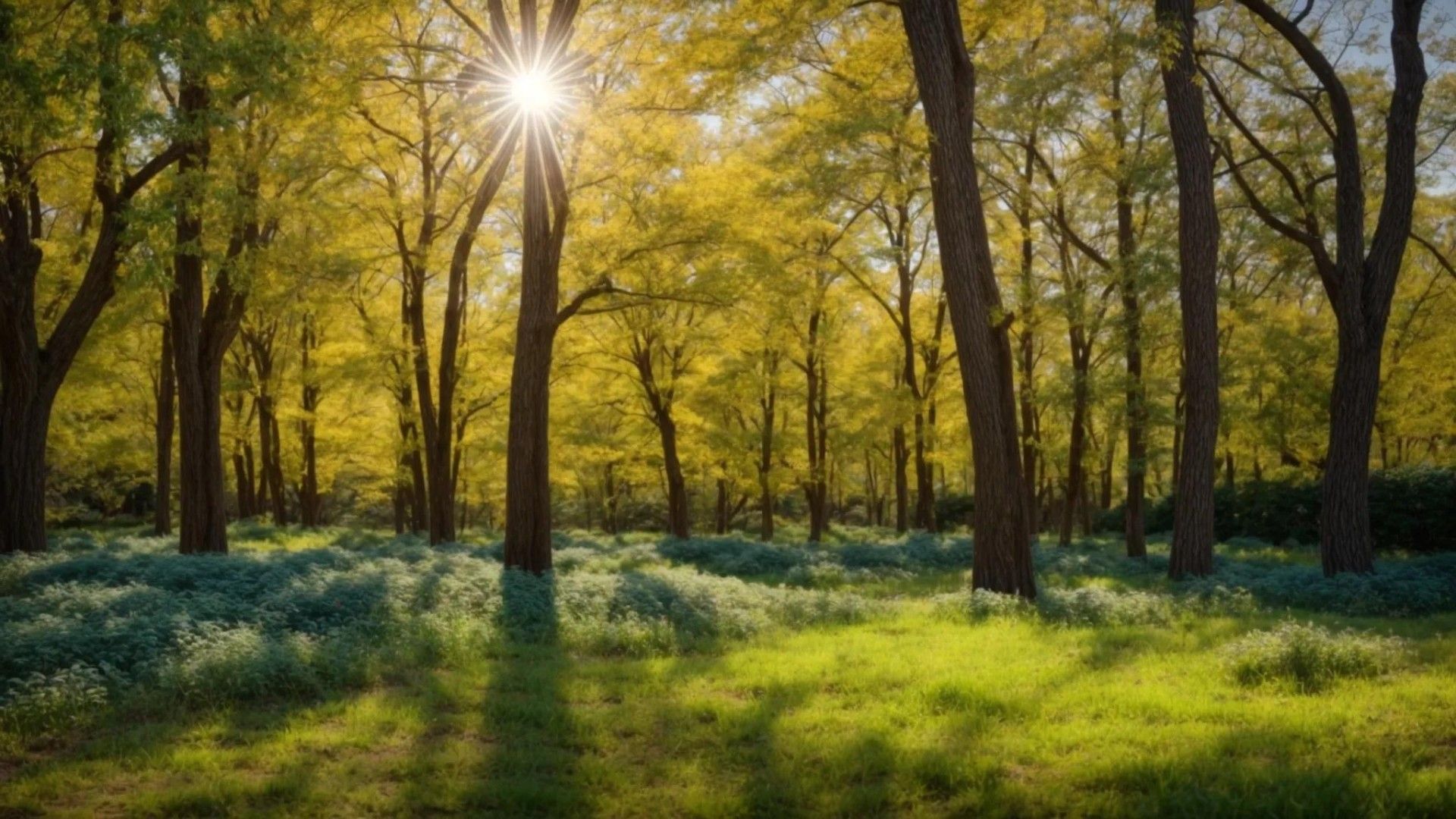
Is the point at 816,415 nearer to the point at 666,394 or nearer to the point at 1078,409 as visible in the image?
the point at 666,394

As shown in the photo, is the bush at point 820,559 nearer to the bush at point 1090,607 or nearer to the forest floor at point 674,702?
the forest floor at point 674,702

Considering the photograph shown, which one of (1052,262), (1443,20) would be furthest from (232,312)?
(1443,20)

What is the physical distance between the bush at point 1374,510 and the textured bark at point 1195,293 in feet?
43.6

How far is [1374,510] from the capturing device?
2408 cm

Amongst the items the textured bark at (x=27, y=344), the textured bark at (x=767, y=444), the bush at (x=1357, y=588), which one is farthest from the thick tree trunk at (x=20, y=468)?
the textured bark at (x=767, y=444)

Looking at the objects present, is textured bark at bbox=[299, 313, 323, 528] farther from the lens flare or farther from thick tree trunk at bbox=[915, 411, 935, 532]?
thick tree trunk at bbox=[915, 411, 935, 532]

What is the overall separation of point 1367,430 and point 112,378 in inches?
1164

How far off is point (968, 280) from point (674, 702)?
652cm

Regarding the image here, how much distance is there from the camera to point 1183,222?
44.8ft

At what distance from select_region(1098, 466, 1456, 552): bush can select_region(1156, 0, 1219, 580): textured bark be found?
1328 cm

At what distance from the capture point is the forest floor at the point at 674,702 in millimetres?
4887

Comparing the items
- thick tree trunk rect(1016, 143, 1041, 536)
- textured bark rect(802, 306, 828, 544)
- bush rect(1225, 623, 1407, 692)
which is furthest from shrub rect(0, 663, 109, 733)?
textured bark rect(802, 306, 828, 544)

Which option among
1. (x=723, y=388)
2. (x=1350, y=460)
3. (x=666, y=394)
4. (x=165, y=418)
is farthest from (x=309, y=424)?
(x=1350, y=460)

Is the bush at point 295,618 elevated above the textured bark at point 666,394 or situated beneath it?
situated beneath
